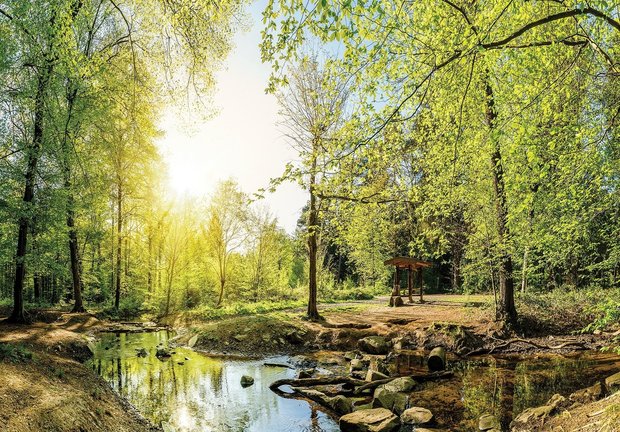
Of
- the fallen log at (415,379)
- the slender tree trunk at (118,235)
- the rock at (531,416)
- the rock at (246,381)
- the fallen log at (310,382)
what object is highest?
the slender tree trunk at (118,235)

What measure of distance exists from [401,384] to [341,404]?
1.66 metres

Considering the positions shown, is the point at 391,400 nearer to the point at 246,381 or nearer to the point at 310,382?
the point at 310,382

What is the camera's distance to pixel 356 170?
16.5ft

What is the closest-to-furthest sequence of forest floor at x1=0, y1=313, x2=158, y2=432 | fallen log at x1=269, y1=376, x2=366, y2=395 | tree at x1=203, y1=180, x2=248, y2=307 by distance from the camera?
forest floor at x1=0, y1=313, x2=158, y2=432
fallen log at x1=269, y1=376, x2=366, y2=395
tree at x1=203, y1=180, x2=248, y2=307

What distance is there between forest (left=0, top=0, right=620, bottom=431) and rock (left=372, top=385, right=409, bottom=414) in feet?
3.07

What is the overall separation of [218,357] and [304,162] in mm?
9520

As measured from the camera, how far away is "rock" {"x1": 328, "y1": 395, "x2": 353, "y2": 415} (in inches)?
285

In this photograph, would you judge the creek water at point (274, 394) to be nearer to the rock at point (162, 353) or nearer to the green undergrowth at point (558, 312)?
the rock at point (162, 353)

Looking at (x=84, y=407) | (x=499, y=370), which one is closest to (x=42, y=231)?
(x=84, y=407)

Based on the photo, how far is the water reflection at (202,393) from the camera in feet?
22.6

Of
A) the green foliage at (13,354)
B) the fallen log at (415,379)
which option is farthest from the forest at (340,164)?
the fallen log at (415,379)

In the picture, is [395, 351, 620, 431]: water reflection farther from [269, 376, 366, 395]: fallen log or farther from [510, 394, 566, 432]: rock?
[269, 376, 366, 395]: fallen log

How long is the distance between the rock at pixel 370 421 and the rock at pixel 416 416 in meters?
0.22

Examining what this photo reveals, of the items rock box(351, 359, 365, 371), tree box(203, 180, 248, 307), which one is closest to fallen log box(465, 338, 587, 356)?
rock box(351, 359, 365, 371)
